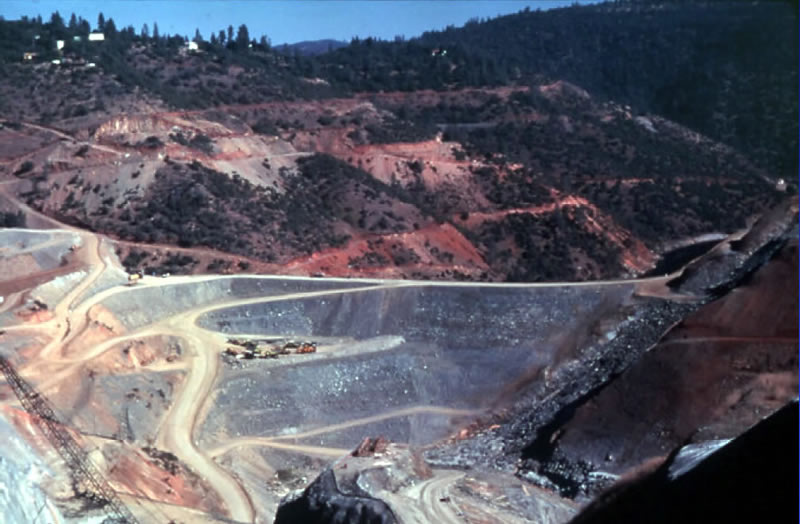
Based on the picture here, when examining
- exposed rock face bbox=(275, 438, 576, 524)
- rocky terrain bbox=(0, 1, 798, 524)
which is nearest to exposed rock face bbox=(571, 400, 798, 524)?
rocky terrain bbox=(0, 1, 798, 524)

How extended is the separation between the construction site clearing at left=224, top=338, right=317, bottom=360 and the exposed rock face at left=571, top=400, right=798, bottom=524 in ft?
101

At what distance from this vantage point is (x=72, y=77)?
246 ft

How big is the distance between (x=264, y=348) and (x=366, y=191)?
26.3 meters

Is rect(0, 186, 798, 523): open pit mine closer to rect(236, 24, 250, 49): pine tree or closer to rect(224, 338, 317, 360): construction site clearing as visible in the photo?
rect(224, 338, 317, 360): construction site clearing

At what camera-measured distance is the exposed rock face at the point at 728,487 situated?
1221 centimetres

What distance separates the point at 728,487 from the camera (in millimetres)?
13297

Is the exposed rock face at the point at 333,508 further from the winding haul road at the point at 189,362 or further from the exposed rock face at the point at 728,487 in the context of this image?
the exposed rock face at the point at 728,487

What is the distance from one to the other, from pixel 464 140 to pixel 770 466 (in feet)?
253

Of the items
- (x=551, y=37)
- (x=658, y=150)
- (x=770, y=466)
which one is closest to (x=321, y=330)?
(x=770, y=466)

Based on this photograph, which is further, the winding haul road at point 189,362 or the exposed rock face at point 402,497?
the winding haul road at point 189,362

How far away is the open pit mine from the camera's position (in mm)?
29062

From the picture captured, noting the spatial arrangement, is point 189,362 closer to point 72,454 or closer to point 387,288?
point 387,288

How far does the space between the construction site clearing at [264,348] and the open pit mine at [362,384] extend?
0.12 metres

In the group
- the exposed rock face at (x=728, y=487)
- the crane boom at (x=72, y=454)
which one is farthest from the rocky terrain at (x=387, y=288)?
the crane boom at (x=72, y=454)
